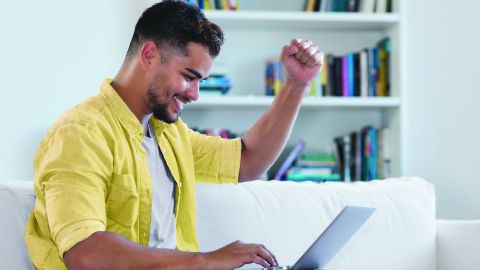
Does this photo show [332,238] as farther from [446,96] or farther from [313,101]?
[446,96]

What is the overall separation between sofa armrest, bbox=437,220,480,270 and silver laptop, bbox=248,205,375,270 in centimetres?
62

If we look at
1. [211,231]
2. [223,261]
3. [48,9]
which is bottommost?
[211,231]

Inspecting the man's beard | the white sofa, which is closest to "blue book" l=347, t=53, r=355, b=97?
the white sofa

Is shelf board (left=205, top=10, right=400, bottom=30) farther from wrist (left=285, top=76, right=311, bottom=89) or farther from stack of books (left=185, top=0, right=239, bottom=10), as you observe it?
wrist (left=285, top=76, right=311, bottom=89)

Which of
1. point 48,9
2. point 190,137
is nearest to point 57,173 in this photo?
point 190,137

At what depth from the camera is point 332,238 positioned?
1385 mm

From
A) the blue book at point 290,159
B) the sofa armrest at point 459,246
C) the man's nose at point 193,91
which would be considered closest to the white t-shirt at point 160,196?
the man's nose at point 193,91

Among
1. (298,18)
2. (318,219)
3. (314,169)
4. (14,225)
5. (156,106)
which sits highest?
(298,18)

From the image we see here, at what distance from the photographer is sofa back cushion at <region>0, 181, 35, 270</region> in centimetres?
161

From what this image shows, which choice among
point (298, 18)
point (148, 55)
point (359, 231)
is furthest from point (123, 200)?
point (298, 18)

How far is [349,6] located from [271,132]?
5.80 feet

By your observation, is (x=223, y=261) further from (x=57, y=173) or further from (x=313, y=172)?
(x=313, y=172)

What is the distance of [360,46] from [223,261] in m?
2.55

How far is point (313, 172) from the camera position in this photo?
3479 mm
